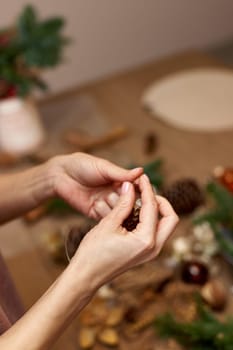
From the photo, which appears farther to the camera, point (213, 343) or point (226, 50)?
point (226, 50)

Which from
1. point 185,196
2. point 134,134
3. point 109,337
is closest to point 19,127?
point 134,134

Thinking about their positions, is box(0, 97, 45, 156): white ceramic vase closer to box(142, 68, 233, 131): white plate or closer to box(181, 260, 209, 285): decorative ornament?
box(142, 68, 233, 131): white plate

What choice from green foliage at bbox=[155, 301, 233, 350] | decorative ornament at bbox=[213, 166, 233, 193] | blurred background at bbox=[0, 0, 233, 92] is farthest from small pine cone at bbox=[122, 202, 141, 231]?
blurred background at bbox=[0, 0, 233, 92]

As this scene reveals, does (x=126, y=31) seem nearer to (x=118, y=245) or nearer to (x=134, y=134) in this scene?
(x=134, y=134)

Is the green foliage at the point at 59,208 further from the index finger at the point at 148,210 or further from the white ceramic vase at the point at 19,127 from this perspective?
the index finger at the point at 148,210

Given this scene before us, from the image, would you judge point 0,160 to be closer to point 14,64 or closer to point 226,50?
point 14,64

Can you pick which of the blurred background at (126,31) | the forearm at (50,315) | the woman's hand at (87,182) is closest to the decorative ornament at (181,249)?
the woman's hand at (87,182)

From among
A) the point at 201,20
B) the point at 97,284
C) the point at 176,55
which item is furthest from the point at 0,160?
the point at 201,20
